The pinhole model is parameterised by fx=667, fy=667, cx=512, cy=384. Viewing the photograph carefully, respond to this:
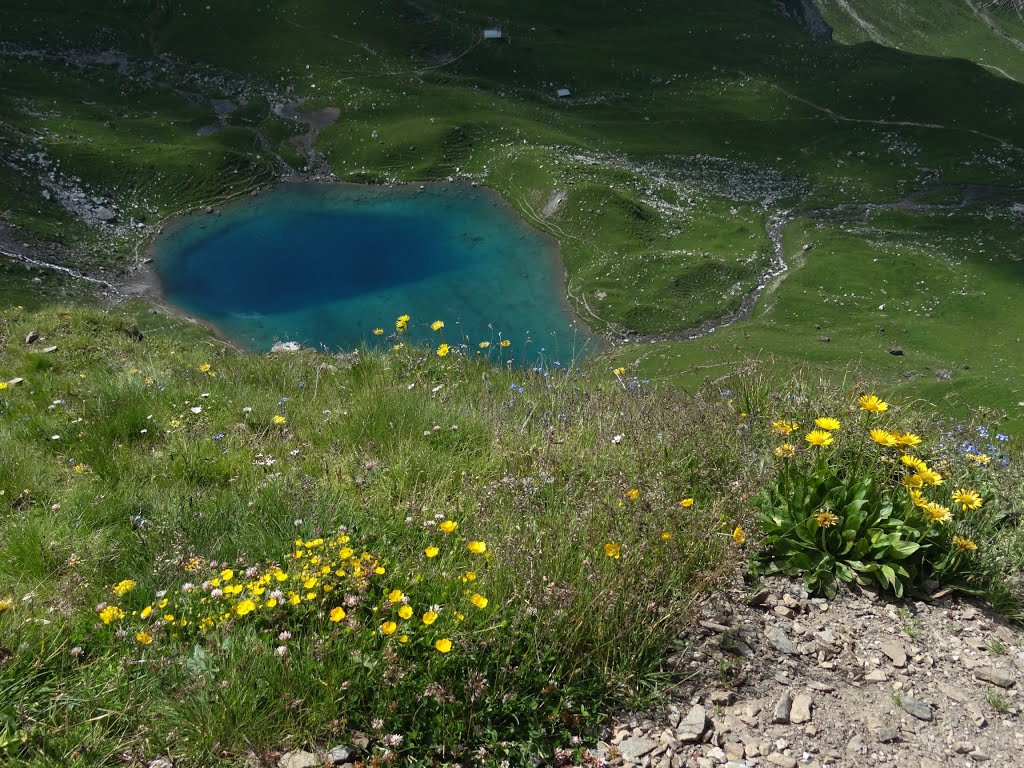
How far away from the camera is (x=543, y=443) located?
6.37 metres

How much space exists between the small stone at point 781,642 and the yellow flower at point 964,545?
164cm

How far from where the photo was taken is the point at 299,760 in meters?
3.33

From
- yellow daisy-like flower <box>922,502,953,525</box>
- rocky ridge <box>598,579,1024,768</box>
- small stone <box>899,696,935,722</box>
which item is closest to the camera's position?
rocky ridge <box>598,579,1024,768</box>

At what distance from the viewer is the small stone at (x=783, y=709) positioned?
3.98 metres

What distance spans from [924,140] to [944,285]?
3752 cm

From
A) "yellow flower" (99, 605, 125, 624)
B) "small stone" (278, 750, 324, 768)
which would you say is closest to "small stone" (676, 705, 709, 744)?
"small stone" (278, 750, 324, 768)

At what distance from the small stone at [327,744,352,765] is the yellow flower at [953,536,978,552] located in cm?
460

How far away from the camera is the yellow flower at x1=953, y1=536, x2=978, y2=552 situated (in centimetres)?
500

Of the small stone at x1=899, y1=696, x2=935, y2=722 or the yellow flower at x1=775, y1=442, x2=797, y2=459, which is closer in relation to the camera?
the small stone at x1=899, y1=696, x2=935, y2=722

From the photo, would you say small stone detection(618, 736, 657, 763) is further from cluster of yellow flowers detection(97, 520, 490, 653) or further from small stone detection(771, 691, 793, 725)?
cluster of yellow flowers detection(97, 520, 490, 653)

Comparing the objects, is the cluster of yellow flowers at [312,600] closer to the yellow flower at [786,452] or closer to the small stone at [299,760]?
the small stone at [299,760]

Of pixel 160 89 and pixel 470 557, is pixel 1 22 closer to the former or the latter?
pixel 160 89

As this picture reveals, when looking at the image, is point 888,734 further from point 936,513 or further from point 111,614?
point 111,614

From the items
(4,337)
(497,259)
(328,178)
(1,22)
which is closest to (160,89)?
(1,22)
